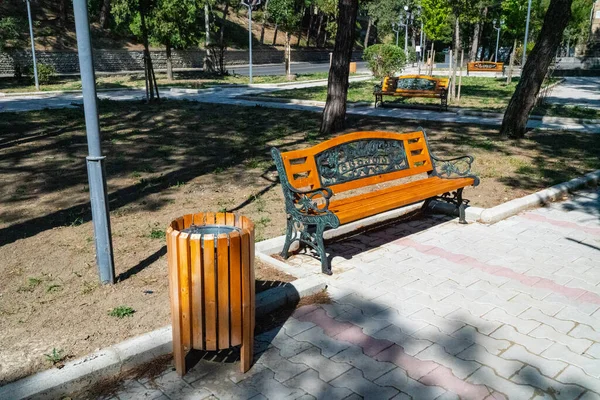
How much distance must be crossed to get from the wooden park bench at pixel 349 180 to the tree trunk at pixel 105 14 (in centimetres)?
3735

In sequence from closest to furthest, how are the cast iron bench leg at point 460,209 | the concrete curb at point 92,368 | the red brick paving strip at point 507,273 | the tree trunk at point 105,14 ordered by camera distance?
the concrete curb at point 92,368 → the red brick paving strip at point 507,273 → the cast iron bench leg at point 460,209 → the tree trunk at point 105,14

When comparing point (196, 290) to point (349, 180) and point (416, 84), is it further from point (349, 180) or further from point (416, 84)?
point (416, 84)

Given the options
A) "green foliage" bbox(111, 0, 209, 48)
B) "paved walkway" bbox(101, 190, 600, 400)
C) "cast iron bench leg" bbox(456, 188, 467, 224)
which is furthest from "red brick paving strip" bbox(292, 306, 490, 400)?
"green foliage" bbox(111, 0, 209, 48)

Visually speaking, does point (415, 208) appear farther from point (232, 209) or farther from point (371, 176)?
point (232, 209)

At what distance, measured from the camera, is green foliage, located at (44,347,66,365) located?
345 centimetres

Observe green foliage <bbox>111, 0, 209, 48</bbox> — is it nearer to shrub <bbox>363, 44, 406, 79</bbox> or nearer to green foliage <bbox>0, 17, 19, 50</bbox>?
green foliage <bbox>0, 17, 19, 50</bbox>

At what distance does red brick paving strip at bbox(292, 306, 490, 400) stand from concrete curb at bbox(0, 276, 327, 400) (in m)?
1.08

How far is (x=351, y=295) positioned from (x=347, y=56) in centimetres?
737

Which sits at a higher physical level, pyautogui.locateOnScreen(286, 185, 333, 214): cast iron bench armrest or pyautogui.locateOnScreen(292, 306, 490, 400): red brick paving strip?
pyautogui.locateOnScreen(286, 185, 333, 214): cast iron bench armrest

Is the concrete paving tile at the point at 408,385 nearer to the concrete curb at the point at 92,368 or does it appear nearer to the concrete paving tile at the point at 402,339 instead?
the concrete paving tile at the point at 402,339

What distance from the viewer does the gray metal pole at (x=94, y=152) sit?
412 cm

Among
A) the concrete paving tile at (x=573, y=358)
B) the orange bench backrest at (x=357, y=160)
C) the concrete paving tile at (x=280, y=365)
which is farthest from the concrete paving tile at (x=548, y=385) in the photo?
the orange bench backrest at (x=357, y=160)

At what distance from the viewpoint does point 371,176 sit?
591cm

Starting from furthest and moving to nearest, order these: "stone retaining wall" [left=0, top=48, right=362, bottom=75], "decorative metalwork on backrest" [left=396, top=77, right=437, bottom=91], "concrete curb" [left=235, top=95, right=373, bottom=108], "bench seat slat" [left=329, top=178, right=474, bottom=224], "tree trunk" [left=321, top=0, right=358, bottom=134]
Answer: "stone retaining wall" [left=0, top=48, right=362, bottom=75], "concrete curb" [left=235, top=95, right=373, bottom=108], "decorative metalwork on backrest" [left=396, top=77, right=437, bottom=91], "tree trunk" [left=321, top=0, right=358, bottom=134], "bench seat slat" [left=329, top=178, right=474, bottom=224]
